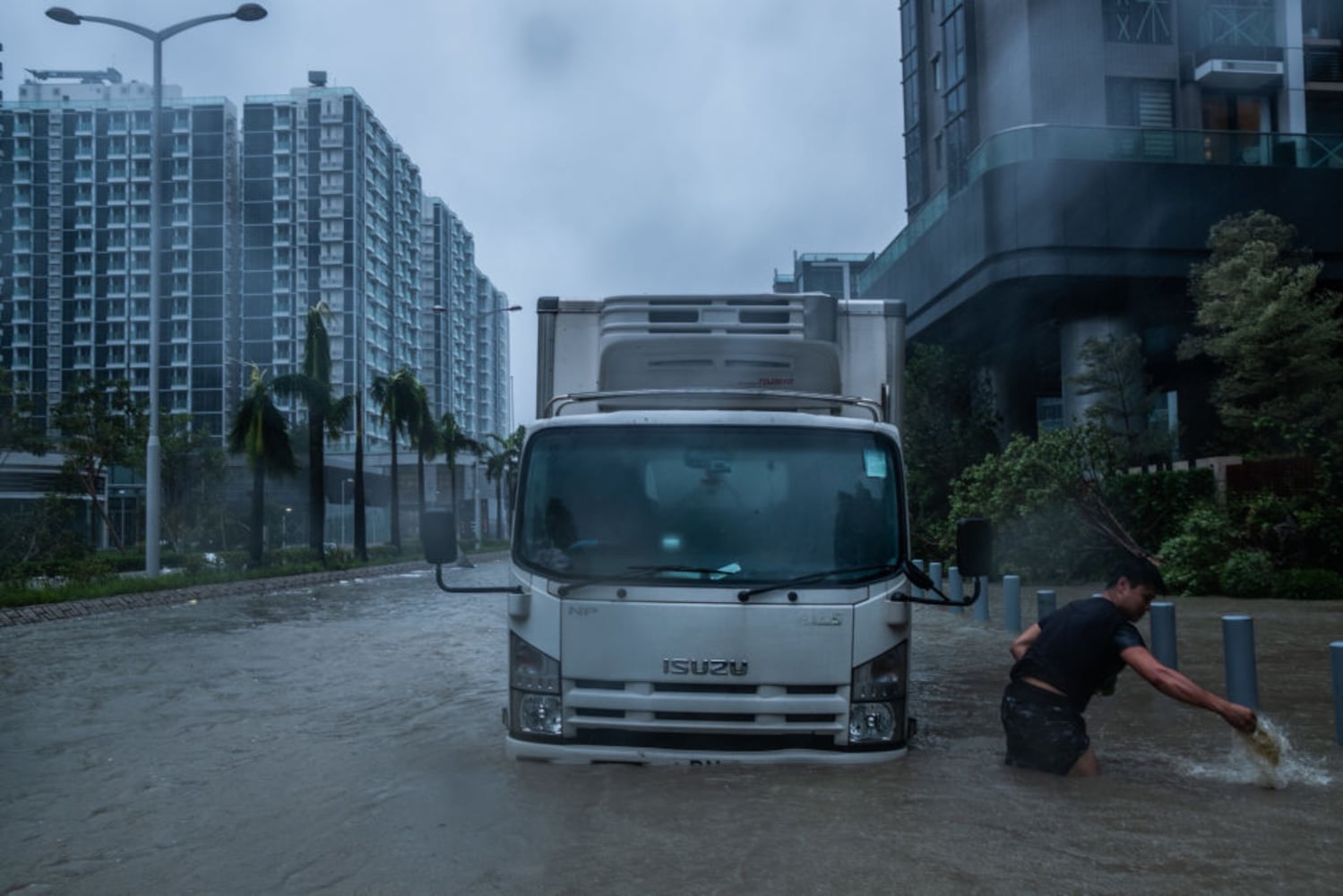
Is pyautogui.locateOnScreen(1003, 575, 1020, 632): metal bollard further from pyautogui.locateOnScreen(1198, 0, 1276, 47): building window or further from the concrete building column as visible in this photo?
pyautogui.locateOnScreen(1198, 0, 1276, 47): building window

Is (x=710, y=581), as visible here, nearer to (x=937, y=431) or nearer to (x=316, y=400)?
(x=937, y=431)

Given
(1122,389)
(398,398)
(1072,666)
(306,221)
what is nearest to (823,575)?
(1072,666)

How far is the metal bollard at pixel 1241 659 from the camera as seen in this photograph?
8.16 meters

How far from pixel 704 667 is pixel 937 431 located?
23916 millimetres

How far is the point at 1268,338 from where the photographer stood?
22750 mm

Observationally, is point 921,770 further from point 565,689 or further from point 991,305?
point 991,305

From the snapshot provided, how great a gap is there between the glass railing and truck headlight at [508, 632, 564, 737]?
2145 cm

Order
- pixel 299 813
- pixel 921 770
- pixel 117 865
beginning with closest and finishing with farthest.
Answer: pixel 117 865, pixel 299 813, pixel 921 770

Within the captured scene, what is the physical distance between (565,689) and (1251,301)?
801 inches

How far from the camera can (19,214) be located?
107688 millimetres

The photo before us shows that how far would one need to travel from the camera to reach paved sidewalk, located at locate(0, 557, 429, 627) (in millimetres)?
19141

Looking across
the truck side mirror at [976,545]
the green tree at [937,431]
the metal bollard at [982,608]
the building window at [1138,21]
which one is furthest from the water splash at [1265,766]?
the building window at [1138,21]

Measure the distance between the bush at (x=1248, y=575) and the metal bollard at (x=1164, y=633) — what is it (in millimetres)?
8853

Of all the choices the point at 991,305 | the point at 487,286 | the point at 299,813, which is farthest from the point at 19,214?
the point at 299,813
